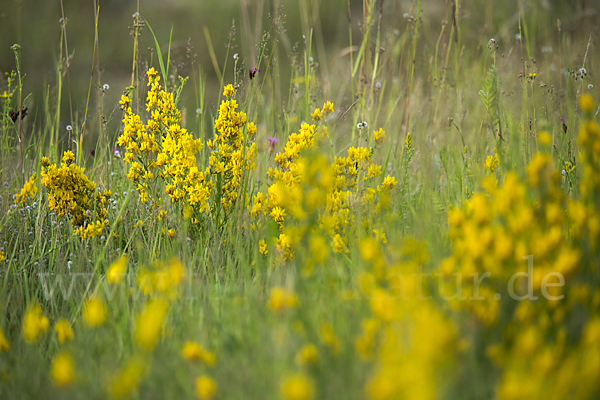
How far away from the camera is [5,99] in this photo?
2.10m

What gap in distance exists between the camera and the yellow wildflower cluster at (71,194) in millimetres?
1852

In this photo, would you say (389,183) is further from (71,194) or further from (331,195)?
(71,194)

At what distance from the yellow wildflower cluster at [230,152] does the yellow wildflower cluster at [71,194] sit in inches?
19.4

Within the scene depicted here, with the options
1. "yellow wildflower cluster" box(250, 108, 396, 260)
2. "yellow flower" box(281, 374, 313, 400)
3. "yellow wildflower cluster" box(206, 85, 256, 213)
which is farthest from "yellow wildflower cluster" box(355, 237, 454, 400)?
"yellow wildflower cluster" box(206, 85, 256, 213)

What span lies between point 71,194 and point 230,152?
660mm

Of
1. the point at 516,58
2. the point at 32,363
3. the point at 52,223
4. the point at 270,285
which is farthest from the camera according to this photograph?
the point at 516,58

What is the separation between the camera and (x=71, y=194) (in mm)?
1880

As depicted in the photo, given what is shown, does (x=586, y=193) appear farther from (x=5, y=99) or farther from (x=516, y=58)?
(x=516, y=58)

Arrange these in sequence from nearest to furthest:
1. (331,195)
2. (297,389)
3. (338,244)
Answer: (297,389) → (338,244) → (331,195)

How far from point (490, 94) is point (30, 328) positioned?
149cm

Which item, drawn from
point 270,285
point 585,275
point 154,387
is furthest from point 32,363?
point 585,275

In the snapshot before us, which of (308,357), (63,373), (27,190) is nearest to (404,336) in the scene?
(308,357)

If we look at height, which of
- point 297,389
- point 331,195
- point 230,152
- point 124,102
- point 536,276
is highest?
point 124,102

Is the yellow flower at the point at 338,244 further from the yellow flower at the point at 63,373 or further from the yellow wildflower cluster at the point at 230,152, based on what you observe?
the yellow flower at the point at 63,373
